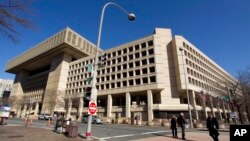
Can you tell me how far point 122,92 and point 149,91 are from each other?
875cm

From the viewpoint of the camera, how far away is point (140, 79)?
4578 centimetres

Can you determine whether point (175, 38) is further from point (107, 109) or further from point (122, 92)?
point (107, 109)

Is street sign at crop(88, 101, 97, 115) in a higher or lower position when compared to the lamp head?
lower

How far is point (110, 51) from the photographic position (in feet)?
189

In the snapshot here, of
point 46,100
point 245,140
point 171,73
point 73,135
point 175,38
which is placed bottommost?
point 73,135

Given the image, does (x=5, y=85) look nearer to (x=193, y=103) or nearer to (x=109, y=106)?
(x=109, y=106)

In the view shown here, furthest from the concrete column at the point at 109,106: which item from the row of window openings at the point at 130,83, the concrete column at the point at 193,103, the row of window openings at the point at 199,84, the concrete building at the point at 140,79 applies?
the row of window openings at the point at 199,84

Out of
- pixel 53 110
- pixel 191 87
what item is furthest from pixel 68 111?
pixel 191 87

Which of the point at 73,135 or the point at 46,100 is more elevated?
the point at 46,100

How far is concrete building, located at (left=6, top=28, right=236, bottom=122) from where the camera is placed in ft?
140

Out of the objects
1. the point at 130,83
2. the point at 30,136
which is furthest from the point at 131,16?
the point at 130,83

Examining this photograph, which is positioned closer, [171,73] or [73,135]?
[73,135]

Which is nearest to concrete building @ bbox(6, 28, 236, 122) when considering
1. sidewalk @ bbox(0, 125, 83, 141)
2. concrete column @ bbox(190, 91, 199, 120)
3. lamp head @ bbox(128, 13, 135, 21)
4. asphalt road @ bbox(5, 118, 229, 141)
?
concrete column @ bbox(190, 91, 199, 120)

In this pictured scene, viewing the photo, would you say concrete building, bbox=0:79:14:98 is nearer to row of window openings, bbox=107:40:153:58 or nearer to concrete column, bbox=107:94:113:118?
row of window openings, bbox=107:40:153:58
